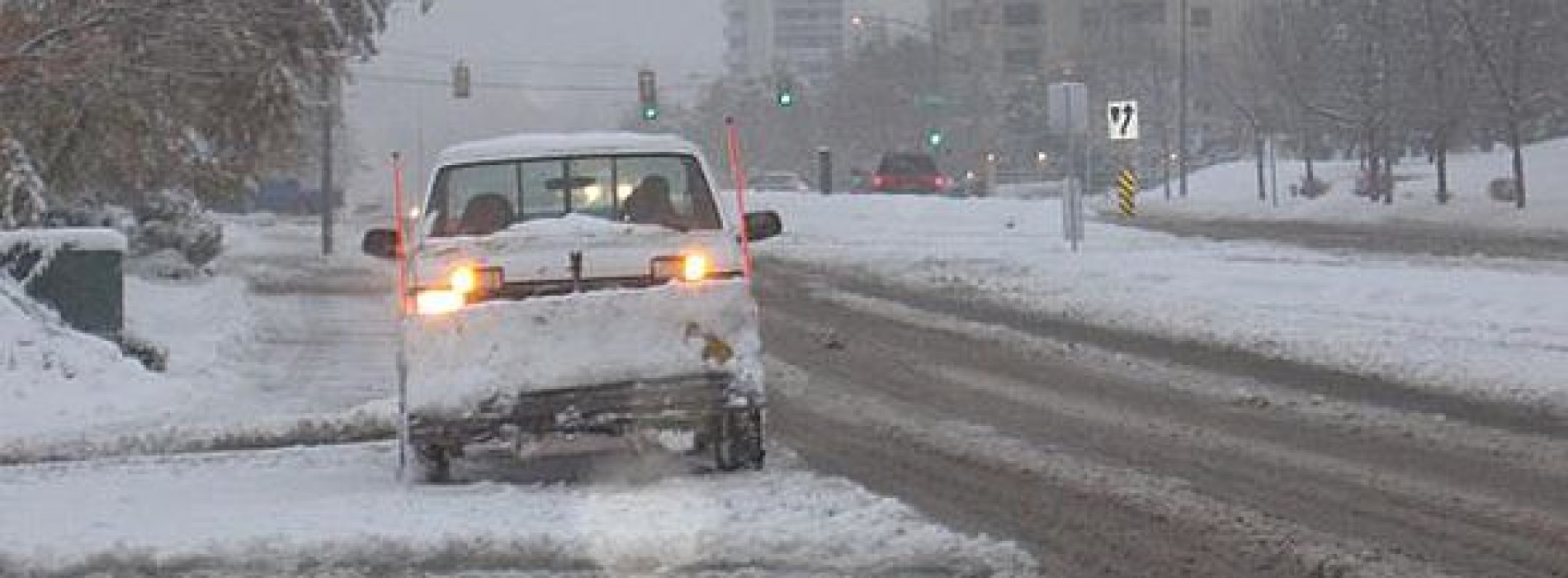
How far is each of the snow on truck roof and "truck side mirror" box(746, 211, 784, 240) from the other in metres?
0.48

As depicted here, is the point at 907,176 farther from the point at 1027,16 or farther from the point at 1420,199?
the point at 1027,16

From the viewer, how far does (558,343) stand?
9031mm

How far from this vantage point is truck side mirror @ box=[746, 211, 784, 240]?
10.4 metres

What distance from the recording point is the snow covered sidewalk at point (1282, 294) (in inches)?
555

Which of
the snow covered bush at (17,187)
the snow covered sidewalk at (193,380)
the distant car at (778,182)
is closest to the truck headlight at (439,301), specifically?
the snow covered sidewalk at (193,380)

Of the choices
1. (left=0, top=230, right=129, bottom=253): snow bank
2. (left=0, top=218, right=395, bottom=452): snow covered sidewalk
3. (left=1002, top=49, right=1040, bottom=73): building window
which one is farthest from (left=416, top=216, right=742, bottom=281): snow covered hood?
(left=1002, top=49, right=1040, bottom=73): building window

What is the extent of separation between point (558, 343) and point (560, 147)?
152 cm

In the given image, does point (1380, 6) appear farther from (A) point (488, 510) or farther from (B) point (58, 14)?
(A) point (488, 510)

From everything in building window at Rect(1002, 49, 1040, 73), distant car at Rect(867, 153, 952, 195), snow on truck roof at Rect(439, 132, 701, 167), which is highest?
building window at Rect(1002, 49, 1040, 73)

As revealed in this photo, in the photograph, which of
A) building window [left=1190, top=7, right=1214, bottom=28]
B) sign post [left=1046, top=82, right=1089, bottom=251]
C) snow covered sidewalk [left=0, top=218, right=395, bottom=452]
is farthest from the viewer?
building window [left=1190, top=7, right=1214, bottom=28]

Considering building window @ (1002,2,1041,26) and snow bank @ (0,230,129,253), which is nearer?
snow bank @ (0,230,129,253)

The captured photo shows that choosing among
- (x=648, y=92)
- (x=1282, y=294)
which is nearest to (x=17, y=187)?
(x=1282, y=294)

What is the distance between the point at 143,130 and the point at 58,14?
221 centimetres

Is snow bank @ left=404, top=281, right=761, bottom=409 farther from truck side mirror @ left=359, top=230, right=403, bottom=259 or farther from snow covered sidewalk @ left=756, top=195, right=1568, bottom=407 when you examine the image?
snow covered sidewalk @ left=756, top=195, right=1568, bottom=407
